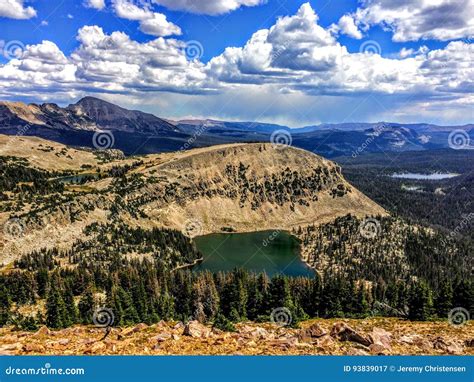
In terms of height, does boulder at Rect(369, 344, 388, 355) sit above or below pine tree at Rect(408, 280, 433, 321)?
above

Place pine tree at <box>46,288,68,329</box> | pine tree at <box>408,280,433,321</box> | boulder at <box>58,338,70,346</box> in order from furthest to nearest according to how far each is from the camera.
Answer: pine tree at <box>46,288,68,329</box>, pine tree at <box>408,280,433,321</box>, boulder at <box>58,338,70,346</box>

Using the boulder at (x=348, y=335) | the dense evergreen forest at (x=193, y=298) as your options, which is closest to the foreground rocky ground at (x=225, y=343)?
the boulder at (x=348, y=335)

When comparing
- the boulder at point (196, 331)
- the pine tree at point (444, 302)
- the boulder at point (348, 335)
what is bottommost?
the pine tree at point (444, 302)

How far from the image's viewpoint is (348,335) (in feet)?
147

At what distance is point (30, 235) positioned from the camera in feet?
505

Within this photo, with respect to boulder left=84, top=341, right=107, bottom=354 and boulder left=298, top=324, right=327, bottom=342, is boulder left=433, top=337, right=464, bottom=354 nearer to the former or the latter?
boulder left=298, top=324, right=327, bottom=342

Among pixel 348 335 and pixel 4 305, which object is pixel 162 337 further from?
pixel 4 305

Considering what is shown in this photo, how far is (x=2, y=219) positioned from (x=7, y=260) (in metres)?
27.4

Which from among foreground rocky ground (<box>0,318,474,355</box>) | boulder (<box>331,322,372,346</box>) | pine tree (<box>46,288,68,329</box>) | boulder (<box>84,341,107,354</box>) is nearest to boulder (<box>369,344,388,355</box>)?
foreground rocky ground (<box>0,318,474,355</box>)

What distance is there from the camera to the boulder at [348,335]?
1702 inches

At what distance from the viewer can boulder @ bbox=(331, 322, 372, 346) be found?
4322cm

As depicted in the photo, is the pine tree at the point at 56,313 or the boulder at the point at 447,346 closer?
the boulder at the point at 447,346

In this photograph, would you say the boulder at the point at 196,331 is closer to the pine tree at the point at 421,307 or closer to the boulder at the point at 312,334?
the boulder at the point at 312,334

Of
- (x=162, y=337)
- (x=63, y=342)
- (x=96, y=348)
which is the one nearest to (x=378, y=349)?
(x=162, y=337)
